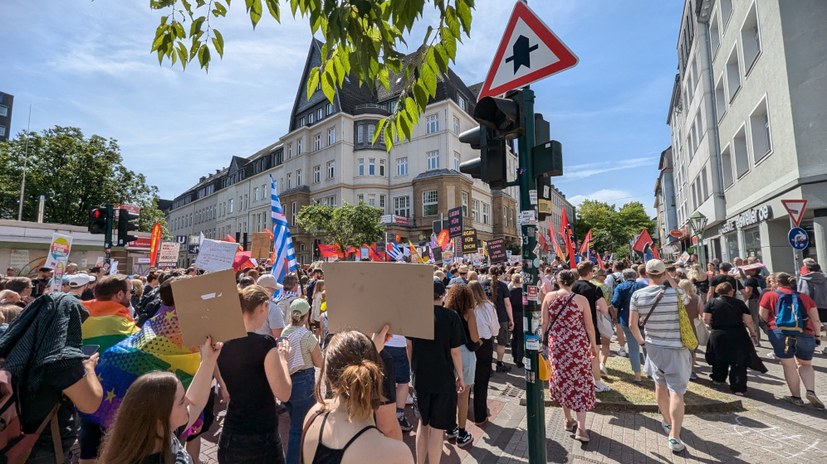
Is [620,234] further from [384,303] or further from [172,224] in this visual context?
[172,224]

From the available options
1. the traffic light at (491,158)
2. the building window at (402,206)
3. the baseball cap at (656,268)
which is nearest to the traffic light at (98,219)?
the traffic light at (491,158)

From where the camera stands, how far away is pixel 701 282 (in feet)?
35.5

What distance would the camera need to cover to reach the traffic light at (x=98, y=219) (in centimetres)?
1089

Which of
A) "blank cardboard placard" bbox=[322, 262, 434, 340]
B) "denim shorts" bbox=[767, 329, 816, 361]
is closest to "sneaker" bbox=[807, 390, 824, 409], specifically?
"denim shorts" bbox=[767, 329, 816, 361]

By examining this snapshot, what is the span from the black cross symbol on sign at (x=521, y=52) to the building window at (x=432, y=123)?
131 ft

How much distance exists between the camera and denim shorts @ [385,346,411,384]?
4.93 m

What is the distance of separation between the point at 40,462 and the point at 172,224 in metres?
96.2

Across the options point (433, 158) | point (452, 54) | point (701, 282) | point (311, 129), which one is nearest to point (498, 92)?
point (452, 54)

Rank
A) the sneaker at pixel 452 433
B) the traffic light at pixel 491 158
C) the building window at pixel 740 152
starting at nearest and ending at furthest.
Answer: the traffic light at pixel 491 158 → the sneaker at pixel 452 433 → the building window at pixel 740 152

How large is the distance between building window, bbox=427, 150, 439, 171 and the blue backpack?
3702 cm

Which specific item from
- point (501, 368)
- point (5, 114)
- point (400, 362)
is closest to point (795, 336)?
point (501, 368)

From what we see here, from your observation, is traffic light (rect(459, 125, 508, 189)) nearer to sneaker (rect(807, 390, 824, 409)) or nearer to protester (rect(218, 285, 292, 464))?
protester (rect(218, 285, 292, 464))

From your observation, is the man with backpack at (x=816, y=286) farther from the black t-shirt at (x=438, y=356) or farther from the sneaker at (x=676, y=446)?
the black t-shirt at (x=438, y=356)

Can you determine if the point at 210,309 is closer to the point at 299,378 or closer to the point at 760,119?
the point at 299,378
